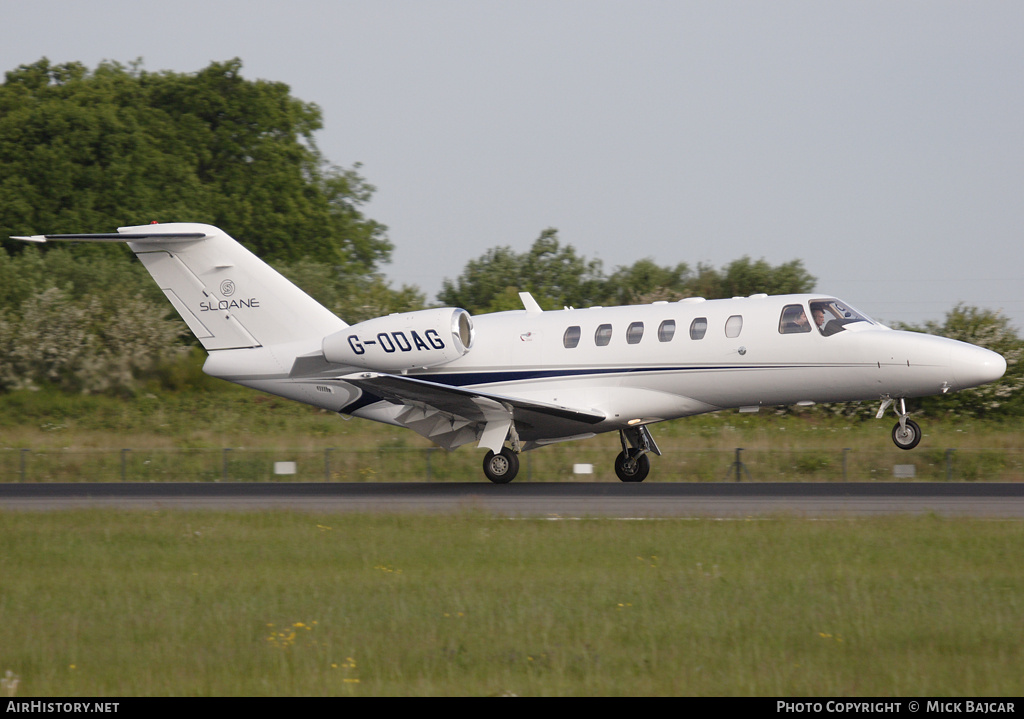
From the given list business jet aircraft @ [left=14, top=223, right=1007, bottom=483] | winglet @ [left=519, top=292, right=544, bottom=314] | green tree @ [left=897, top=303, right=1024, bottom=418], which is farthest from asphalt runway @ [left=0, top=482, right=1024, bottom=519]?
green tree @ [left=897, top=303, right=1024, bottom=418]

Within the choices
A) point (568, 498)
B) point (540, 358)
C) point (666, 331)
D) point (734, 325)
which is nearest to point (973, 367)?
point (734, 325)

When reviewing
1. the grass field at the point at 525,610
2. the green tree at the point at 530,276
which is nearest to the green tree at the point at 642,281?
the green tree at the point at 530,276

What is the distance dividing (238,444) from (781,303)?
17.2m

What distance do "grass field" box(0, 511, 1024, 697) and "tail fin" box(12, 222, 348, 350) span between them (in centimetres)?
904

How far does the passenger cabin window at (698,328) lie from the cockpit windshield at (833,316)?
1.96 m

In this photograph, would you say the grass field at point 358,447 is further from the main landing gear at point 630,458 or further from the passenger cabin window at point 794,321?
the passenger cabin window at point 794,321

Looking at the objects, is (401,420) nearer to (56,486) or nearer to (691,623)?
(56,486)

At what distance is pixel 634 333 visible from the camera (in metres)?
21.1

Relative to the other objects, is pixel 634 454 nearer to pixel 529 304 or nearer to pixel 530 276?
pixel 529 304

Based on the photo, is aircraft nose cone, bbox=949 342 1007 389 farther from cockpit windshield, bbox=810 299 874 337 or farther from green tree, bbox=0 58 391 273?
green tree, bbox=0 58 391 273

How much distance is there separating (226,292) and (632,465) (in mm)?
9176

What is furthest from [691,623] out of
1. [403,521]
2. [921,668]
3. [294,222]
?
[294,222]

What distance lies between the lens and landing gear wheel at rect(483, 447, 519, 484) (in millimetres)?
21719

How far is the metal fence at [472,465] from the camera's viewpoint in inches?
924
